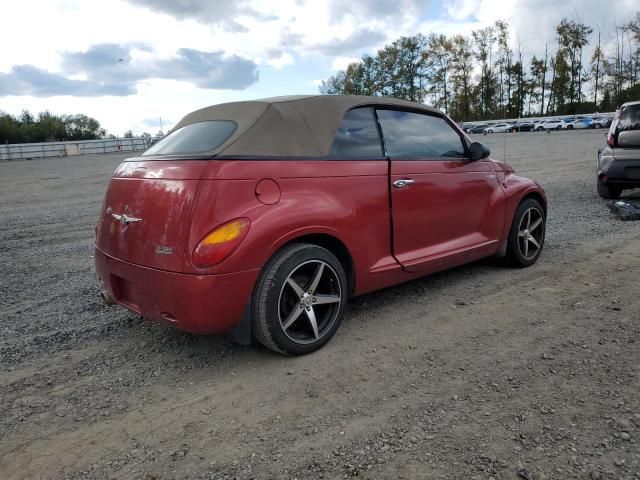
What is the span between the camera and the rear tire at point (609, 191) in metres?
A: 8.60

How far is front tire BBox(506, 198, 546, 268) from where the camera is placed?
4828 mm

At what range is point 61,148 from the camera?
164 feet

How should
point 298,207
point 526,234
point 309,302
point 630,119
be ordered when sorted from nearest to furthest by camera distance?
point 298,207 < point 309,302 < point 526,234 < point 630,119

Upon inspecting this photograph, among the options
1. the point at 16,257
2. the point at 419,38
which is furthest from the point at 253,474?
the point at 419,38

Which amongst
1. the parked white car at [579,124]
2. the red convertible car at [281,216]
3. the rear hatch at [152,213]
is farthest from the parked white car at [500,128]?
the rear hatch at [152,213]

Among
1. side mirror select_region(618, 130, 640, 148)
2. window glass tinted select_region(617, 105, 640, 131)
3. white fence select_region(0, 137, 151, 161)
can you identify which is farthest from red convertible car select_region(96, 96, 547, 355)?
white fence select_region(0, 137, 151, 161)

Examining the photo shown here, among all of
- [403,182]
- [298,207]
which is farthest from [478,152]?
[298,207]

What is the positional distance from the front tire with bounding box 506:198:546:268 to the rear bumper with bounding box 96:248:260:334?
2.95 m

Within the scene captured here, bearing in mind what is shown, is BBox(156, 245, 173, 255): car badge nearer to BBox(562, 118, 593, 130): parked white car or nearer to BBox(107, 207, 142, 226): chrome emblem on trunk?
BBox(107, 207, 142, 226): chrome emblem on trunk

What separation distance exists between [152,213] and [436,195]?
2.19 metres

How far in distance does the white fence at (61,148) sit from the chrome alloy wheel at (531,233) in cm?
4854

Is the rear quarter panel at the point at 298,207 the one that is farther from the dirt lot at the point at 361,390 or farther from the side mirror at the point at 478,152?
the side mirror at the point at 478,152

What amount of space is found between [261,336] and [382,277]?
3.54ft

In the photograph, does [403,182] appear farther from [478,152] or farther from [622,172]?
[622,172]
